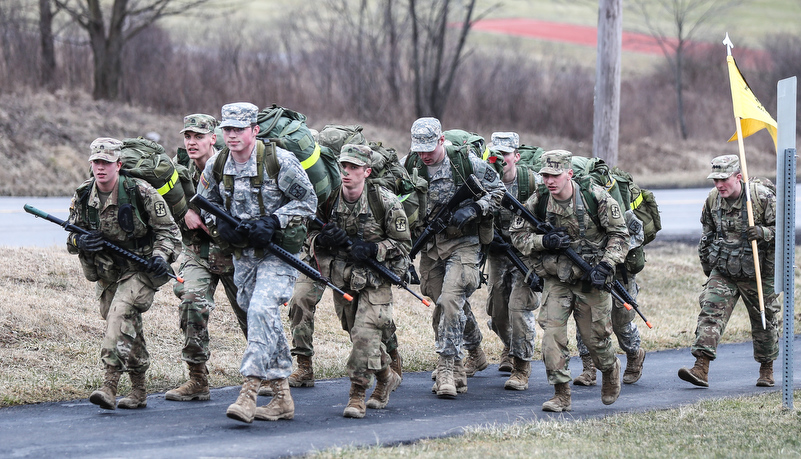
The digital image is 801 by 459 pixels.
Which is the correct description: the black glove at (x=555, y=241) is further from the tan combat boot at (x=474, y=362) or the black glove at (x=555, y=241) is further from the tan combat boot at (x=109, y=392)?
the tan combat boot at (x=109, y=392)

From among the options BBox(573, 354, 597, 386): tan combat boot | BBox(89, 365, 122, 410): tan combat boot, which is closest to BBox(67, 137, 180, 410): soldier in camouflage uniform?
BBox(89, 365, 122, 410): tan combat boot

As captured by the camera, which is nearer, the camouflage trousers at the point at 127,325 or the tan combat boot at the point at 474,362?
the camouflage trousers at the point at 127,325

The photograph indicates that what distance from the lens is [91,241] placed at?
267 inches

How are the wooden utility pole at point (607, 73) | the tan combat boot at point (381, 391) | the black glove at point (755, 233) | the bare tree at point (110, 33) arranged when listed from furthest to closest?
the bare tree at point (110, 33) < the wooden utility pole at point (607, 73) < the black glove at point (755, 233) < the tan combat boot at point (381, 391)

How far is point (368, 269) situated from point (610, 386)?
215cm

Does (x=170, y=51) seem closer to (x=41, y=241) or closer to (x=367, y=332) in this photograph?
(x=41, y=241)

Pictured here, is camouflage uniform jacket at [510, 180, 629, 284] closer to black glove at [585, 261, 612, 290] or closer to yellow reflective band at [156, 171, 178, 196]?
black glove at [585, 261, 612, 290]

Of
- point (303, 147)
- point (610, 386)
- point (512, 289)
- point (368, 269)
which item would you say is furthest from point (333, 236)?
point (610, 386)

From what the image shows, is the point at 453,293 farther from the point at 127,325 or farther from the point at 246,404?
the point at 127,325

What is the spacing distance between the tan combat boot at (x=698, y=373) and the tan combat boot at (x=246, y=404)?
389 centimetres

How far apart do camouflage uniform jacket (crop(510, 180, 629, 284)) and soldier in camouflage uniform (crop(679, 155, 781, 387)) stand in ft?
4.52

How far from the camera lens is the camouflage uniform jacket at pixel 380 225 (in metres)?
7.20

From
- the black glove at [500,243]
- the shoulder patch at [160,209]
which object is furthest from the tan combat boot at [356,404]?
the black glove at [500,243]

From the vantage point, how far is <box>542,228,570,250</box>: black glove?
24.3 ft
